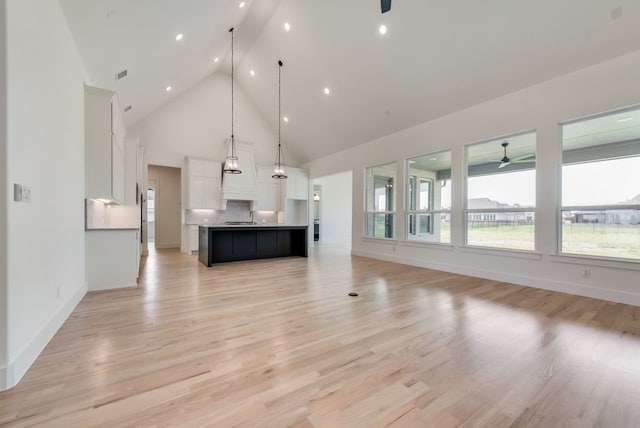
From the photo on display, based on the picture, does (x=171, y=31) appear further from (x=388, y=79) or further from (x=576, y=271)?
(x=576, y=271)

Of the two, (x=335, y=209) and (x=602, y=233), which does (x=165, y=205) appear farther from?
(x=602, y=233)

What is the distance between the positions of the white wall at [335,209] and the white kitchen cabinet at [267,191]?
2.22 m

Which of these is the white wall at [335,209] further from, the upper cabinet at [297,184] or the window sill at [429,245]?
the window sill at [429,245]

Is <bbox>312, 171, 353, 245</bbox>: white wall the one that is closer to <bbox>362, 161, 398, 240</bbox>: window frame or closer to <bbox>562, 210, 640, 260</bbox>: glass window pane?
<bbox>362, 161, 398, 240</bbox>: window frame

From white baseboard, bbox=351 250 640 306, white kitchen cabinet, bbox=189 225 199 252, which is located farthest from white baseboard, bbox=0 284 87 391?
white baseboard, bbox=351 250 640 306

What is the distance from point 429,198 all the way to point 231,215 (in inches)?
239

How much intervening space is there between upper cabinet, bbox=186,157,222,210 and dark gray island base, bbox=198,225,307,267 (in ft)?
5.74

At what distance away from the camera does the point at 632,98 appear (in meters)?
3.27

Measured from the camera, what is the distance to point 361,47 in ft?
16.0

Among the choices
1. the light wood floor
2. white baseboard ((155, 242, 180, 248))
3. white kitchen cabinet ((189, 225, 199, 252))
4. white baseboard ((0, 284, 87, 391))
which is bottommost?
white baseboard ((155, 242, 180, 248))

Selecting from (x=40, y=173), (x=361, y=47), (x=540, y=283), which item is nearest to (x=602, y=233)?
(x=540, y=283)

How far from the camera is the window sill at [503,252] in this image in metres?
4.07

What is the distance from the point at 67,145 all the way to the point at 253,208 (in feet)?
20.3

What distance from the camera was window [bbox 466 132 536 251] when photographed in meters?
4.31
